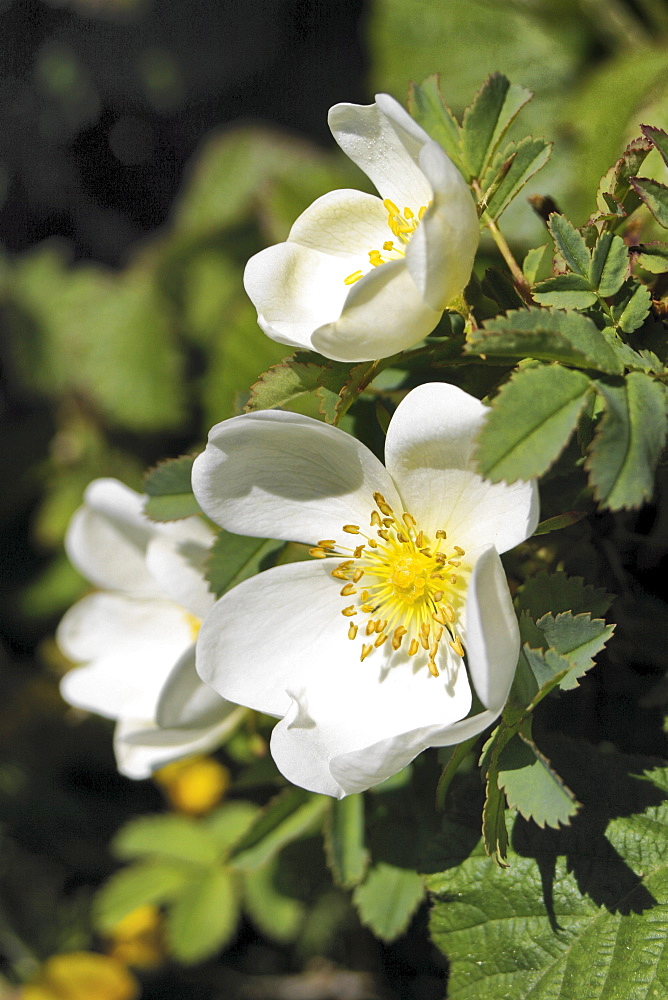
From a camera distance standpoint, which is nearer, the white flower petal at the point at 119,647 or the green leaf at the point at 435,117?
the green leaf at the point at 435,117

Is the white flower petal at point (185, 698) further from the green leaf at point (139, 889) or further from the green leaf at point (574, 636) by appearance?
the green leaf at point (139, 889)

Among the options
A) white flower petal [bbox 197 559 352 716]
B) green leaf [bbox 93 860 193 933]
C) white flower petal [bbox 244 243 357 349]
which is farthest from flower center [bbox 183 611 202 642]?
green leaf [bbox 93 860 193 933]

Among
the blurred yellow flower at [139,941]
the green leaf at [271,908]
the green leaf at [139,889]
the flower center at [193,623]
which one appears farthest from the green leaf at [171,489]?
the blurred yellow flower at [139,941]

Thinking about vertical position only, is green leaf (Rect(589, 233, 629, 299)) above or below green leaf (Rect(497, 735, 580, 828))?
above

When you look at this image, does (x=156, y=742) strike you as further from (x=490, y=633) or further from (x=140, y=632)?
(x=490, y=633)

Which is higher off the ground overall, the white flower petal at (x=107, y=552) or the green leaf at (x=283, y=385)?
the green leaf at (x=283, y=385)

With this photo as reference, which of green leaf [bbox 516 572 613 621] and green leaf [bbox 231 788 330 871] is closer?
green leaf [bbox 516 572 613 621]

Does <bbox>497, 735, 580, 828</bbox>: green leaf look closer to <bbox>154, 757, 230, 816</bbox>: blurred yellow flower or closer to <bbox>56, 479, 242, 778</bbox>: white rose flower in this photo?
<bbox>56, 479, 242, 778</bbox>: white rose flower
